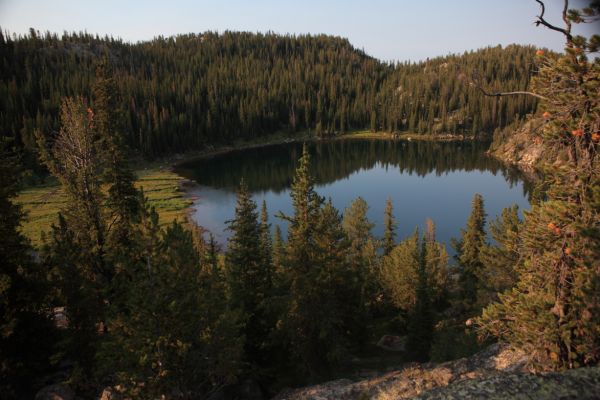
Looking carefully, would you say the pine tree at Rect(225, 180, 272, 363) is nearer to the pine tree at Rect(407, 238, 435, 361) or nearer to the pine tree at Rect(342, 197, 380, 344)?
the pine tree at Rect(342, 197, 380, 344)

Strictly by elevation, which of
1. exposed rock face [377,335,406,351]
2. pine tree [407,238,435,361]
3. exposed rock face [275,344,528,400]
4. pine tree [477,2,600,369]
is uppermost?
pine tree [477,2,600,369]

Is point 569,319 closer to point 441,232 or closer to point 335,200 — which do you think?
point 441,232

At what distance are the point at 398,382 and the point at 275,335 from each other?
10340 mm

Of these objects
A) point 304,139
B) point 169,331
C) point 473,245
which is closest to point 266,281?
point 169,331

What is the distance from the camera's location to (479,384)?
10547 mm

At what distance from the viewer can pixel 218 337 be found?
17312mm

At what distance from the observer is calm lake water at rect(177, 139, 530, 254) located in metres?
78.3

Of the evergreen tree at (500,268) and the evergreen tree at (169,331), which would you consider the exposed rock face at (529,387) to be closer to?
the evergreen tree at (169,331)

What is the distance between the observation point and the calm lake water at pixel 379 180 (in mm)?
78312

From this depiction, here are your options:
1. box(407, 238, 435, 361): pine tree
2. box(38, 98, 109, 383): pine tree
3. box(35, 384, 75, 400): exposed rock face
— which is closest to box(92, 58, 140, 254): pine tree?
box(38, 98, 109, 383): pine tree

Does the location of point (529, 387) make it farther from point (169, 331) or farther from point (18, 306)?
point (18, 306)

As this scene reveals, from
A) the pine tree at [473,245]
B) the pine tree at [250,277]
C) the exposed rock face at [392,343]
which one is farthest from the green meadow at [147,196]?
the pine tree at [473,245]

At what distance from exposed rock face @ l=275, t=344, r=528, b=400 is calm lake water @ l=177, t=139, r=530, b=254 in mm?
43373

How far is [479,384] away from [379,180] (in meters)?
104
